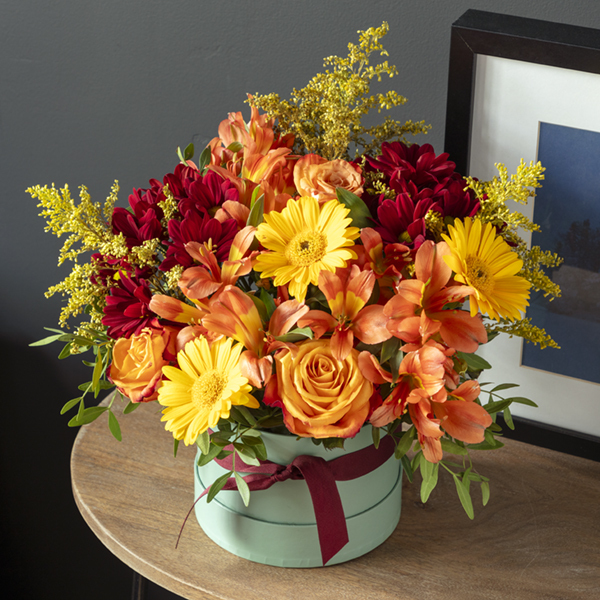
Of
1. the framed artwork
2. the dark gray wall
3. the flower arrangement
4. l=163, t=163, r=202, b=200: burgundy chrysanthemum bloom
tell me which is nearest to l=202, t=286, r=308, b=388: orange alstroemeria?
the flower arrangement

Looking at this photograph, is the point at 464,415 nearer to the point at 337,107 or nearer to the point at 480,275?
the point at 480,275

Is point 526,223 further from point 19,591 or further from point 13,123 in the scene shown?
point 19,591

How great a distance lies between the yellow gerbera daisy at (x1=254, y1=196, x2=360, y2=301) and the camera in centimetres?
48

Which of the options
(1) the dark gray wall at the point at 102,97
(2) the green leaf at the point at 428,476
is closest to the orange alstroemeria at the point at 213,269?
(2) the green leaf at the point at 428,476

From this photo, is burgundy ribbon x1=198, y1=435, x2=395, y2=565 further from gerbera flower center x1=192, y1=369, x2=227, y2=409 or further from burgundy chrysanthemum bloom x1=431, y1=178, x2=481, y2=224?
burgundy chrysanthemum bloom x1=431, y1=178, x2=481, y2=224

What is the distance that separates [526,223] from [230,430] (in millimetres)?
282

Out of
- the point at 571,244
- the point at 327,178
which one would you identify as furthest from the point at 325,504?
the point at 571,244

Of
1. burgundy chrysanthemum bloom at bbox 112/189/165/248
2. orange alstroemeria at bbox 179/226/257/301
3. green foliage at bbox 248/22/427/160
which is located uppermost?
green foliage at bbox 248/22/427/160

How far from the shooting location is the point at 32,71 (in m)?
1.07

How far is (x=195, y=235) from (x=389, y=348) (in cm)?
16

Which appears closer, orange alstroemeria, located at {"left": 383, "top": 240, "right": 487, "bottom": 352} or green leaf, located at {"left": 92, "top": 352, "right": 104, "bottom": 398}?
orange alstroemeria, located at {"left": 383, "top": 240, "right": 487, "bottom": 352}

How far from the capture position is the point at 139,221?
1.78ft

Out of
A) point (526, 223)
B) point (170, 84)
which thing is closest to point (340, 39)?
point (170, 84)

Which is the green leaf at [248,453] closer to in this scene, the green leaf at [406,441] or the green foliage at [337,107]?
the green leaf at [406,441]
